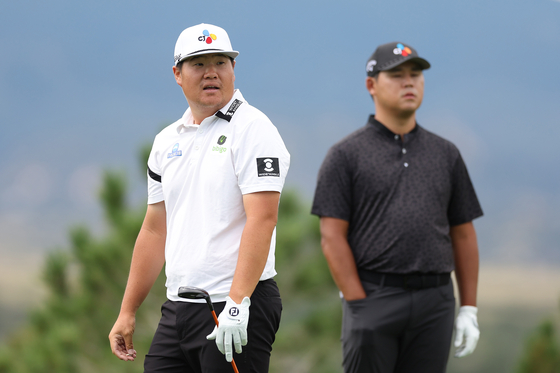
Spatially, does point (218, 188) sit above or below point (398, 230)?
above

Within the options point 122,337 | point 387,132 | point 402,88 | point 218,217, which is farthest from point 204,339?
point 402,88

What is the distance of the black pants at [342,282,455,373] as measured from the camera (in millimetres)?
2459

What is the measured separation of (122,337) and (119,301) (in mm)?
8134

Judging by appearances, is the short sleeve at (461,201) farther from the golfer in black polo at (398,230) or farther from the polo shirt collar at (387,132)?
the polo shirt collar at (387,132)

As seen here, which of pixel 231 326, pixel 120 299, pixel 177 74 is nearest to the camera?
pixel 231 326

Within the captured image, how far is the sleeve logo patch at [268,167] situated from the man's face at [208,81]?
30 centimetres

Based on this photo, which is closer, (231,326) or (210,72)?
(231,326)

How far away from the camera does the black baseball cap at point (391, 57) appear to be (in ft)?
8.48

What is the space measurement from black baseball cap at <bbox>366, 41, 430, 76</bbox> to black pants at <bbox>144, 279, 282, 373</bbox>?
1.09 meters

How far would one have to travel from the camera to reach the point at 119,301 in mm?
10094

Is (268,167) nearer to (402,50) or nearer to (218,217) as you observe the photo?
(218,217)

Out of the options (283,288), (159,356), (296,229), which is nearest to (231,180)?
(159,356)

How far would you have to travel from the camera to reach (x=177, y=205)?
2.12 meters

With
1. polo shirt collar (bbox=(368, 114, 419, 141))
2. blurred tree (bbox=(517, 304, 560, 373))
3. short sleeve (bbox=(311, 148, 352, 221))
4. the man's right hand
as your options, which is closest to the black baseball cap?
polo shirt collar (bbox=(368, 114, 419, 141))
